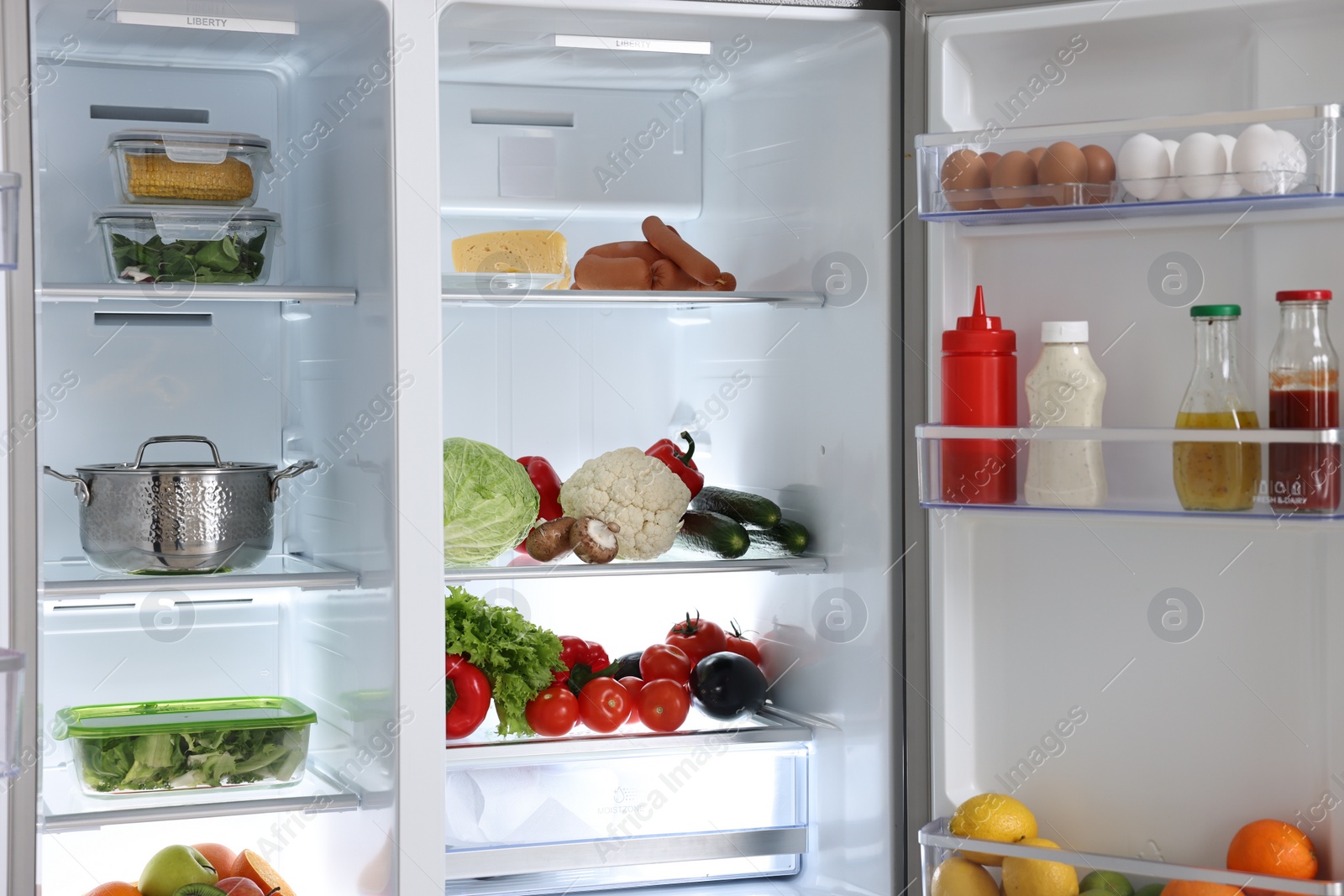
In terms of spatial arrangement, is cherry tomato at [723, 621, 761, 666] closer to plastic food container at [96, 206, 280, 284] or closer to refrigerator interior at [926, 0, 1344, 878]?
refrigerator interior at [926, 0, 1344, 878]

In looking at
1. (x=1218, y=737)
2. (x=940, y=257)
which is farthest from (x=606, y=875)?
(x=940, y=257)

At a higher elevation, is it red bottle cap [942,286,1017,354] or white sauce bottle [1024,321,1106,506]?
red bottle cap [942,286,1017,354]

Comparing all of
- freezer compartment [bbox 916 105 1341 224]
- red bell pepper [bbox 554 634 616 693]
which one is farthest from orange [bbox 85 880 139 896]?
freezer compartment [bbox 916 105 1341 224]

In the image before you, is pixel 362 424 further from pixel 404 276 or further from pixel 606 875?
pixel 606 875

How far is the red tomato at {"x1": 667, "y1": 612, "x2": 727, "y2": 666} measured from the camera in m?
2.27

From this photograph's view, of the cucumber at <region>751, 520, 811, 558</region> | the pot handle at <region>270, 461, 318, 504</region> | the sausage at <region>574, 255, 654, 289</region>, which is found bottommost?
the cucumber at <region>751, 520, 811, 558</region>

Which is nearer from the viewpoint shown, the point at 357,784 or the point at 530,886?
the point at 357,784

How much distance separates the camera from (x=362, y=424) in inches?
71.1

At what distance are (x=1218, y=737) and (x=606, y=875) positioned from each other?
3.38ft

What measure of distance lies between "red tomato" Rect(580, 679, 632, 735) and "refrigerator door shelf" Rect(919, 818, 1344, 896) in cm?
53

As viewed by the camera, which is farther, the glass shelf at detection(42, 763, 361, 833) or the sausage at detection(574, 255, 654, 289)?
the sausage at detection(574, 255, 654, 289)

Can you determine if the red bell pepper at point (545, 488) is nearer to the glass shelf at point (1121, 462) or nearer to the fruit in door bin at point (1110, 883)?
the glass shelf at point (1121, 462)

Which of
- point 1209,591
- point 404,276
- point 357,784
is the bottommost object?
point 357,784

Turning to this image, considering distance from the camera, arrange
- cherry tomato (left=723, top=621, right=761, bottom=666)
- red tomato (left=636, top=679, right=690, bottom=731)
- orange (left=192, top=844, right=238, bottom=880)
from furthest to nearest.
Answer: cherry tomato (left=723, top=621, right=761, bottom=666) → red tomato (left=636, top=679, right=690, bottom=731) → orange (left=192, top=844, right=238, bottom=880)
